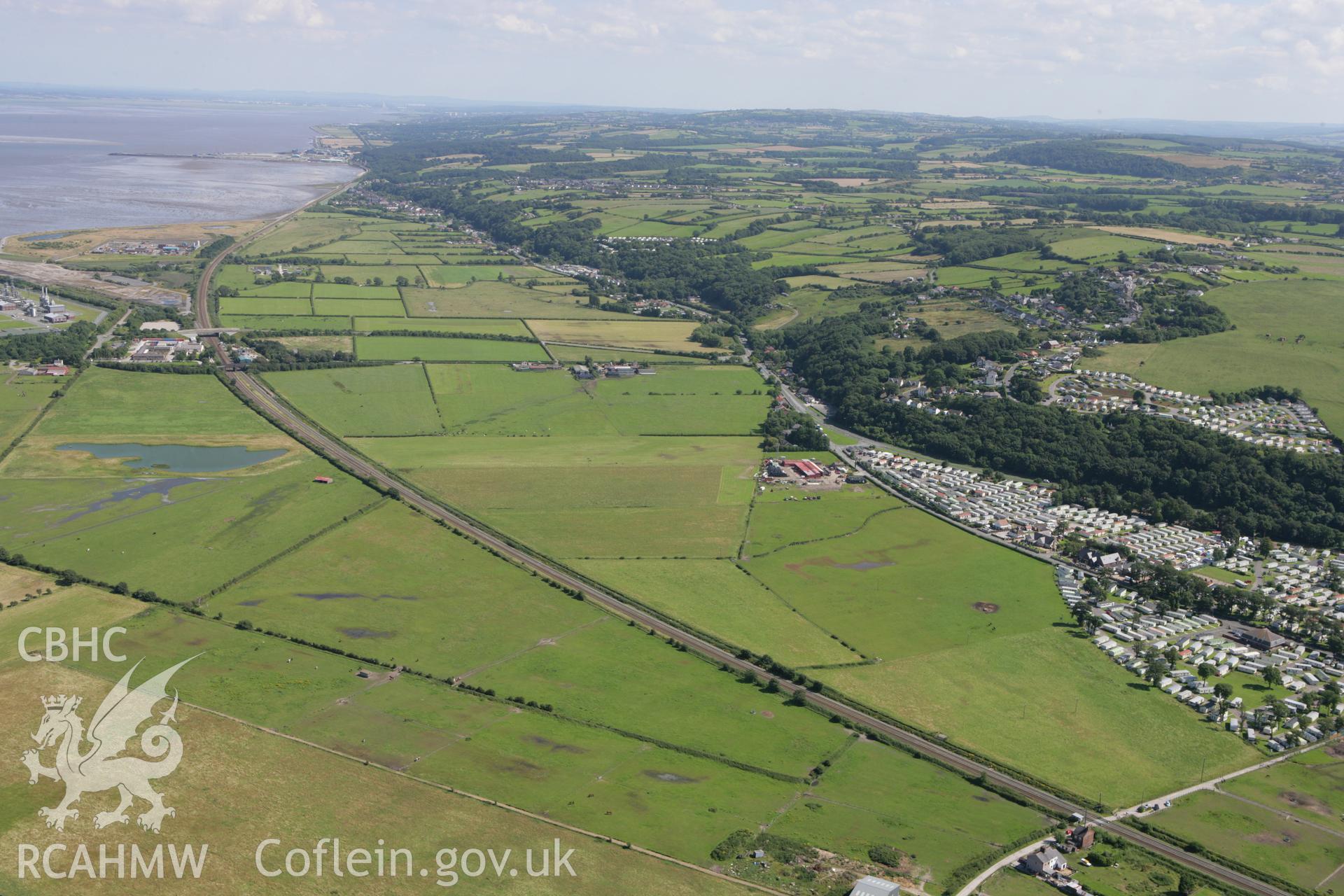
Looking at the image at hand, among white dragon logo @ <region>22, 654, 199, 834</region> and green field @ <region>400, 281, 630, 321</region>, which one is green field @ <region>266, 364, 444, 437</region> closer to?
green field @ <region>400, 281, 630, 321</region>

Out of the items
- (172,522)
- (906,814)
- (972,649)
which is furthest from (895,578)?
(172,522)

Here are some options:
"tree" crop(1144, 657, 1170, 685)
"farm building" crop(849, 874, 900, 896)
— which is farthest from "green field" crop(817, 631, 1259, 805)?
"farm building" crop(849, 874, 900, 896)

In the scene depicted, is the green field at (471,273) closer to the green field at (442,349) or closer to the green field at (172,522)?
the green field at (442,349)

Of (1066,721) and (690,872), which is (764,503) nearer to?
(1066,721)

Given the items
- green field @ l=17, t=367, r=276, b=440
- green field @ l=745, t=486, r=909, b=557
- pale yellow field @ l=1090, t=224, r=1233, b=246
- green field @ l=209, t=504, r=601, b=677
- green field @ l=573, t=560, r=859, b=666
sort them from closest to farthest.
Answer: green field @ l=209, t=504, r=601, b=677 → green field @ l=573, t=560, r=859, b=666 → green field @ l=745, t=486, r=909, b=557 → green field @ l=17, t=367, r=276, b=440 → pale yellow field @ l=1090, t=224, r=1233, b=246

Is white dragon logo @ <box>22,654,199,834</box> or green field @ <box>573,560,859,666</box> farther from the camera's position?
green field @ <box>573,560,859,666</box>

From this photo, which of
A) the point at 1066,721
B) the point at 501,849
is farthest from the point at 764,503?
the point at 501,849
